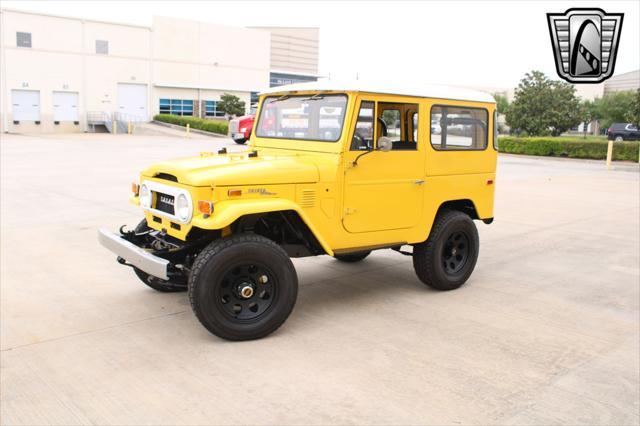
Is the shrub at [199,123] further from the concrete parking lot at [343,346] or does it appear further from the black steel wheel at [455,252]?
the black steel wheel at [455,252]

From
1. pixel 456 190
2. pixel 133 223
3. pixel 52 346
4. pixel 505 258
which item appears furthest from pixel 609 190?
pixel 52 346

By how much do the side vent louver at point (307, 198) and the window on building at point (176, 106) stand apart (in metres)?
45.2

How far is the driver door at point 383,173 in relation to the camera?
5.34m

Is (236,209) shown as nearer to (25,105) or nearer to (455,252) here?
(455,252)

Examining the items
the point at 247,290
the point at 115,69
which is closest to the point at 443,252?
the point at 247,290

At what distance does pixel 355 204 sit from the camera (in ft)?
17.7

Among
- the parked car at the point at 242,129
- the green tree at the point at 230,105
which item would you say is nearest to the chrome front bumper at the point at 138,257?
the parked car at the point at 242,129

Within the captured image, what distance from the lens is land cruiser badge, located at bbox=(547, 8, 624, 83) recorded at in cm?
1027

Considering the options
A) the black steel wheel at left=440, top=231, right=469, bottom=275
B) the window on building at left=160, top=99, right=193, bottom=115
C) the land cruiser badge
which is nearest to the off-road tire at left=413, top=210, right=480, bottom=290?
the black steel wheel at left=440, top=231, right=469, bottom=275

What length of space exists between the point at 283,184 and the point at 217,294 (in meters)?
1.03

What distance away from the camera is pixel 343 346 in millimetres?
4699

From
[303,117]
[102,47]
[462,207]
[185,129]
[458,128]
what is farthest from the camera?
[102,47]

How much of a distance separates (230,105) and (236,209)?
44.8m

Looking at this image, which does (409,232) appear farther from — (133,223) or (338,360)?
(133,223)
